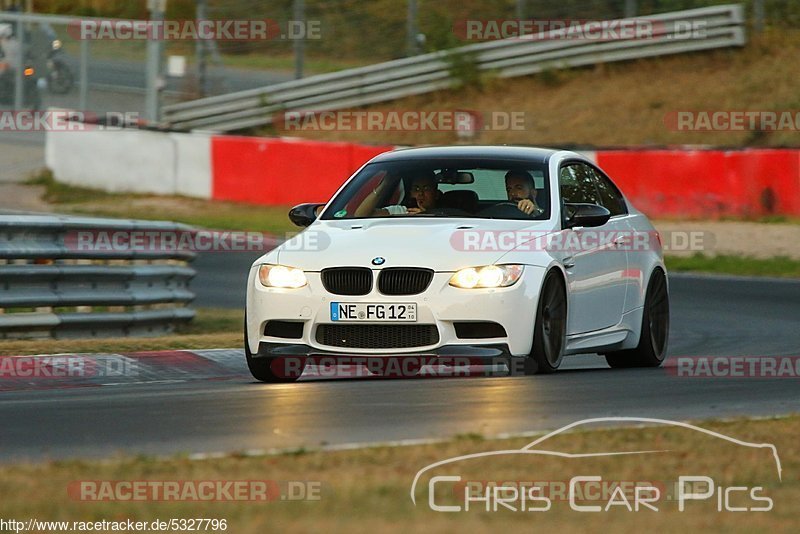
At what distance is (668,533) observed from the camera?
497 centimetres

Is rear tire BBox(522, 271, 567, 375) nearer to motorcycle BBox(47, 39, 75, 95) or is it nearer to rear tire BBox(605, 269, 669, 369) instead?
rear tire BBox(605, 269, 669, 369)

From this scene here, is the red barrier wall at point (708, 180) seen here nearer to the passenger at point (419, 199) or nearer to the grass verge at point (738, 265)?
the grass verge at point (738, 265)

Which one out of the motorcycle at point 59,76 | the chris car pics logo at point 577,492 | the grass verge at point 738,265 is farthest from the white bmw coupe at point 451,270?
the motorcycle at point 59,76

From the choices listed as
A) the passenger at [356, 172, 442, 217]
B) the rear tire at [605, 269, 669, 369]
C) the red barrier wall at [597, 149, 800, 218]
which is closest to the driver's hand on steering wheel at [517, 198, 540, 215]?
the passenger at [356, 172, 442, 217]

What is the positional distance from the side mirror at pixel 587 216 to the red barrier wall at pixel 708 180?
41.0 ft

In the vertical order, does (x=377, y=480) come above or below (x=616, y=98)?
below

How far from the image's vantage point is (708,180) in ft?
76.0

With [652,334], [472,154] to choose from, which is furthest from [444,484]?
[652,334]

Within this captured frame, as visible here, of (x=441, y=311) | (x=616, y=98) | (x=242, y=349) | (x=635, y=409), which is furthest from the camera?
(x=616, y=98)

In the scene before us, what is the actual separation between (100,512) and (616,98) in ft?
89.6

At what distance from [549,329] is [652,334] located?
200cm

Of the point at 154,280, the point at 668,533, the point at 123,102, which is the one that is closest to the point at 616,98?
the point at 123,102

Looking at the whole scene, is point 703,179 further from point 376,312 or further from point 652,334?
point 376,312

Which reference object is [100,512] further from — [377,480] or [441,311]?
[441,311]
